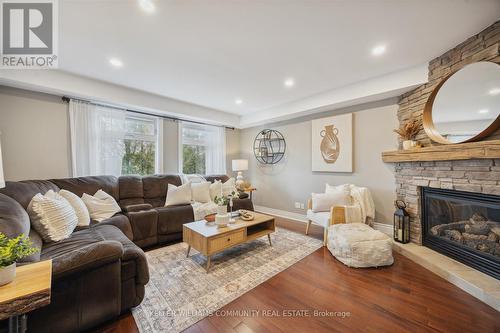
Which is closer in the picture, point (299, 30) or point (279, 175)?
point (299, 30)

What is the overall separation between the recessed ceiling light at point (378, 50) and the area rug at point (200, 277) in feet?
8.63

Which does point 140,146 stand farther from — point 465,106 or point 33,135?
point 465,106

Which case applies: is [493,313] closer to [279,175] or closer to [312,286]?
[312,286]

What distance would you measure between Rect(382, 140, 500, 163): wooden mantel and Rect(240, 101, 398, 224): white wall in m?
0.40

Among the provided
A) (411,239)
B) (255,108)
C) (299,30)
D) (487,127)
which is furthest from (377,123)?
(255,108)

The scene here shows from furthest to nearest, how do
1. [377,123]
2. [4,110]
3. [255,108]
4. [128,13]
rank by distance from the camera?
[255,108] < [377,123] < [4,110] < [128,13]

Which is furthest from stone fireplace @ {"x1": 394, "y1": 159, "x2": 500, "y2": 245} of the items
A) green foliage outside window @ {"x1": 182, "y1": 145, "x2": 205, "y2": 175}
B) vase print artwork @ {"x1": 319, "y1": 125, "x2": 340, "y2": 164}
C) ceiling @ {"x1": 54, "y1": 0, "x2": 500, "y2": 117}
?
green foliage outside window @ {"x1": 182, "y1": 145, "x2": 205, "y2": 175}

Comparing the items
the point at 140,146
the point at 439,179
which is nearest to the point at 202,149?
the point at 140,146

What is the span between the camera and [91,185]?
2789 millimetres

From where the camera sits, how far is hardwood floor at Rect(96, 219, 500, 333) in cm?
144

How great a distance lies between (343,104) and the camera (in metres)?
3.35

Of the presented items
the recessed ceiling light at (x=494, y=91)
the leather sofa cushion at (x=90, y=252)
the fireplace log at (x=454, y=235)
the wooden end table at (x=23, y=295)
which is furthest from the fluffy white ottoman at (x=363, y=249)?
the wooden end table at (x=23, y=295)

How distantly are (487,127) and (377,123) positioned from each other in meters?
1.32

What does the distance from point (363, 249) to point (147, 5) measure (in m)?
3.23
